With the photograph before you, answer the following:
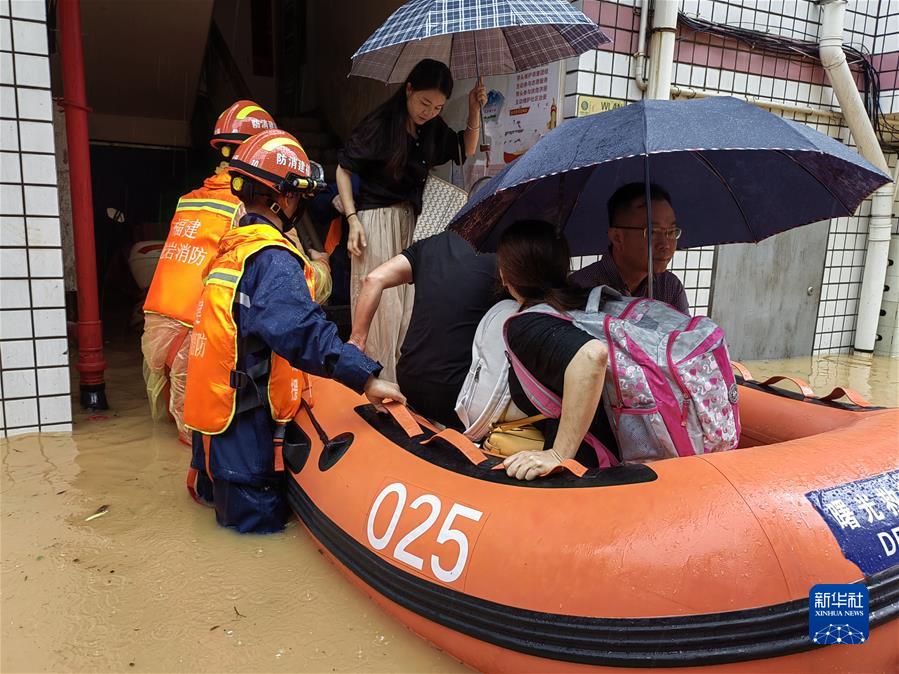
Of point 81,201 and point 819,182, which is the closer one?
point 819,182

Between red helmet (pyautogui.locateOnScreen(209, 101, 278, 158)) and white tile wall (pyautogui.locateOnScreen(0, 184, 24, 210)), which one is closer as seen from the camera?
white tile wall (pyautogui.locateOnScreen(0, 184, 24, 210))

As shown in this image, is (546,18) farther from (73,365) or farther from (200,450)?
(73,365)

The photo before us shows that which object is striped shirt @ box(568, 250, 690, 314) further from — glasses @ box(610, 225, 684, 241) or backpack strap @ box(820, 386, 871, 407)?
backpack strap @ box(820, 386, 871, 407)

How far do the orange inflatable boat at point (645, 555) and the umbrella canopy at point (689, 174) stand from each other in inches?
30.3

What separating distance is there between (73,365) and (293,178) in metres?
3.26

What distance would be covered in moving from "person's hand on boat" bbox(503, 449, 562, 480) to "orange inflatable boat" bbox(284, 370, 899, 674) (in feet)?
0.09

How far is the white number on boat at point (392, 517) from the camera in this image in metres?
1.88

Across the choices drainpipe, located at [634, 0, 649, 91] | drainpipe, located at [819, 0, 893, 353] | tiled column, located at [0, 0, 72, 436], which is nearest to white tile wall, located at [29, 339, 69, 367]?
tiled column, located at [0, 0, 72, 436]

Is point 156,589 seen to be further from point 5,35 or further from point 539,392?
point 5,35

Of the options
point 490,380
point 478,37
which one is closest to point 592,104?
point 478,37

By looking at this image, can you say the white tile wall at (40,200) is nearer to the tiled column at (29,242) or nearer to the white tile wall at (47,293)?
the tiled column at (29,242)

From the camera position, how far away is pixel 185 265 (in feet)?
10.8

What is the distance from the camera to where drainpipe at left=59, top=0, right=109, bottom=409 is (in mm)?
3502

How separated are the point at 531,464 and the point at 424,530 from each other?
34 centimetres
